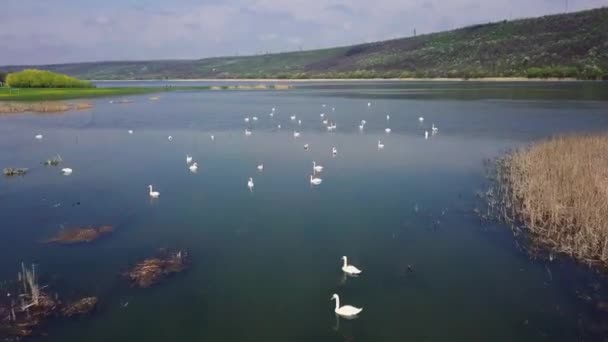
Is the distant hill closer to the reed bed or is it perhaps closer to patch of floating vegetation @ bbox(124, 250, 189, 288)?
the reed bed

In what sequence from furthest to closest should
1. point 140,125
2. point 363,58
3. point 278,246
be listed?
point 363,58
point 140,125
point 278,246

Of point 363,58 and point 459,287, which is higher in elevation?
point 363,58

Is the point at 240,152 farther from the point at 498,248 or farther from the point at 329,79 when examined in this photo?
the point at 329,79

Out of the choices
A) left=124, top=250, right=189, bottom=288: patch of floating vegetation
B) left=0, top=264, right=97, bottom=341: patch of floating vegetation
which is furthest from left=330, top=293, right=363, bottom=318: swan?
left=0, top=264, right=97, bottom=341: patch of floating vegetation

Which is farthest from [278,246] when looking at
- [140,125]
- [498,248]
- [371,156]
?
[140,125]

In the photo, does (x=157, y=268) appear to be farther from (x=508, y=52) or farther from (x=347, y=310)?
(x=508, y=52)
